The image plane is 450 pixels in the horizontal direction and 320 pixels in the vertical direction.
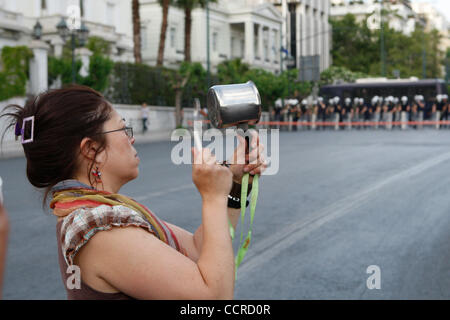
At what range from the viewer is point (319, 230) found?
22.9 ft

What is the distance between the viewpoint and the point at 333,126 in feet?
116

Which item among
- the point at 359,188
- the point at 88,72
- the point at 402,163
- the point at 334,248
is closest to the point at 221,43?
the point at 88,72

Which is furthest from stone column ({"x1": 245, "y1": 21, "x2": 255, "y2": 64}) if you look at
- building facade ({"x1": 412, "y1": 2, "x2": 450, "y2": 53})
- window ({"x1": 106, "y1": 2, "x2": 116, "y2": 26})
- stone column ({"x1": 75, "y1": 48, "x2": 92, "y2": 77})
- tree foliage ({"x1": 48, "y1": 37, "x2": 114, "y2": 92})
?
stone column ({"x1": 75, "y1": 48, "x2": 92, "y2": 77})

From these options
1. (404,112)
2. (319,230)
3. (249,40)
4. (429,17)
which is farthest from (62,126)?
(429,17)

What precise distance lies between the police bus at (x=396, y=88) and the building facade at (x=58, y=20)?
15.0 metres

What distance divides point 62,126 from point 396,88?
3902 cm

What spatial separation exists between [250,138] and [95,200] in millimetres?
413

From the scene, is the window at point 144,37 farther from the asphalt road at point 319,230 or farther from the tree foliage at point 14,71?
the asphalt road at point 319,230

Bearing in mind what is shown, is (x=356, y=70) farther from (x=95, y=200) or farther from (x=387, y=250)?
(x=95, y=200)

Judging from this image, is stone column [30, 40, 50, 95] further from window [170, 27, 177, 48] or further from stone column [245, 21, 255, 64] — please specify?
stone column [245, 21, 255, 64]

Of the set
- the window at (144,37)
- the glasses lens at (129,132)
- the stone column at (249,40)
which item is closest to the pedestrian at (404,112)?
the stone column at (249,40)

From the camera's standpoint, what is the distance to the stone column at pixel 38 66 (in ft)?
87.5

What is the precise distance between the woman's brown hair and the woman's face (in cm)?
2

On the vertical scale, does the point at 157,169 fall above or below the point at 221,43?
below
